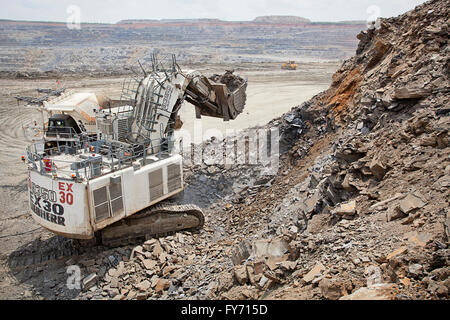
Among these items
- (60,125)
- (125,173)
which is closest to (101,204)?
(125,173)

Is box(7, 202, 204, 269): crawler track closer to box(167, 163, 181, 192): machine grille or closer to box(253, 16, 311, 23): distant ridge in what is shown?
box(167, 163, 181, 192): machine grille

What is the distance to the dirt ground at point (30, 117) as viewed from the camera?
9527 mm

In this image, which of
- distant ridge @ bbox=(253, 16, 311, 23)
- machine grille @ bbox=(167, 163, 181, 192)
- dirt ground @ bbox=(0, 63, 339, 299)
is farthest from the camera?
distant ridge @ bbox=(253, 16, 311, 23)

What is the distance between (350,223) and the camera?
5.86m

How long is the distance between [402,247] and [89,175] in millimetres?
5740

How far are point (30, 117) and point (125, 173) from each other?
17.4 meters

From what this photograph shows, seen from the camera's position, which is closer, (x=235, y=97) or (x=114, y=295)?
(x=114, y=295)

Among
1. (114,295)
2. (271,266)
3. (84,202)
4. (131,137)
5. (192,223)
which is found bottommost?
(114,295)

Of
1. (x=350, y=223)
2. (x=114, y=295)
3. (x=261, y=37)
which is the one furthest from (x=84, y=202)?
(x=261, y=37)

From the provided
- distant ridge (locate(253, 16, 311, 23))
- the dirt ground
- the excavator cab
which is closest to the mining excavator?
the dirt ground

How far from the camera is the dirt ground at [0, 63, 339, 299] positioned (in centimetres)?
953

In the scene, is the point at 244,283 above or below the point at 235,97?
below

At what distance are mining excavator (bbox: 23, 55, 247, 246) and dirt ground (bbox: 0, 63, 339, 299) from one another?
187 cm

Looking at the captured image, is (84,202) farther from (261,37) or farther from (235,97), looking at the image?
(261,37)
